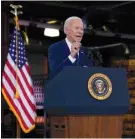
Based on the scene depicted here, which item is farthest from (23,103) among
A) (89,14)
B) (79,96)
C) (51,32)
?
(51,32)

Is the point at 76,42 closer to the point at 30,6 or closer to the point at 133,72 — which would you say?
the point at 30,6

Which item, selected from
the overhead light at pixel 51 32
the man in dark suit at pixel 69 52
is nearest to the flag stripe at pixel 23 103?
the man in dark suit at pixel 69 52

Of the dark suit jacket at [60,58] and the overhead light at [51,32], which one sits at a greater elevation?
the overhead light at [51,32]

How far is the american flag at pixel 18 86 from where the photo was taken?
3.85 metres

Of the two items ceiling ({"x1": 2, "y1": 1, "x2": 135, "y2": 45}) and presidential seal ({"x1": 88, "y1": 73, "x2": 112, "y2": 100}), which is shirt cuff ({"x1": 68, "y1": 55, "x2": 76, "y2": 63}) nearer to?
presidential seal ({"x1": 88, "y1": 73, "x2": 112, "y2": 100})

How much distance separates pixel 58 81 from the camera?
2.10 m

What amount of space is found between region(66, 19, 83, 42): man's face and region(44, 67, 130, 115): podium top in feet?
0.96

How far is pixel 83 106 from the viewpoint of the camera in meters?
2.06

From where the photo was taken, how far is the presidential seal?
83.4 inches

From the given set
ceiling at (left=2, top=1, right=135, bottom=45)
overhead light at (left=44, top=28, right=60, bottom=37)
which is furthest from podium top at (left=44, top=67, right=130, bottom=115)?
overhead light at (left=44, top=28, right=60, bottom=37)

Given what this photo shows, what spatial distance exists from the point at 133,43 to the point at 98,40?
1071 mm

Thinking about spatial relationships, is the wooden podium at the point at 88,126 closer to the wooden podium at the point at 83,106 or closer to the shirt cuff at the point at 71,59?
the wooden podium at the point at 83,106

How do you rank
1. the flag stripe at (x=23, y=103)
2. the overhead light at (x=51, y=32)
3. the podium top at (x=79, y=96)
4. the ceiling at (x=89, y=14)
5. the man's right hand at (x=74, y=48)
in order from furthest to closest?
the overhead light at (x=51, y=32) → the ceiling at (x=89, y=14) → the flag stripe at (x=23, y=103) → the man's right hand at (x=74, y=48) → the podium top at (x=79, y=96)

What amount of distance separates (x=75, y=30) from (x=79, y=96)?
1.61 feet
